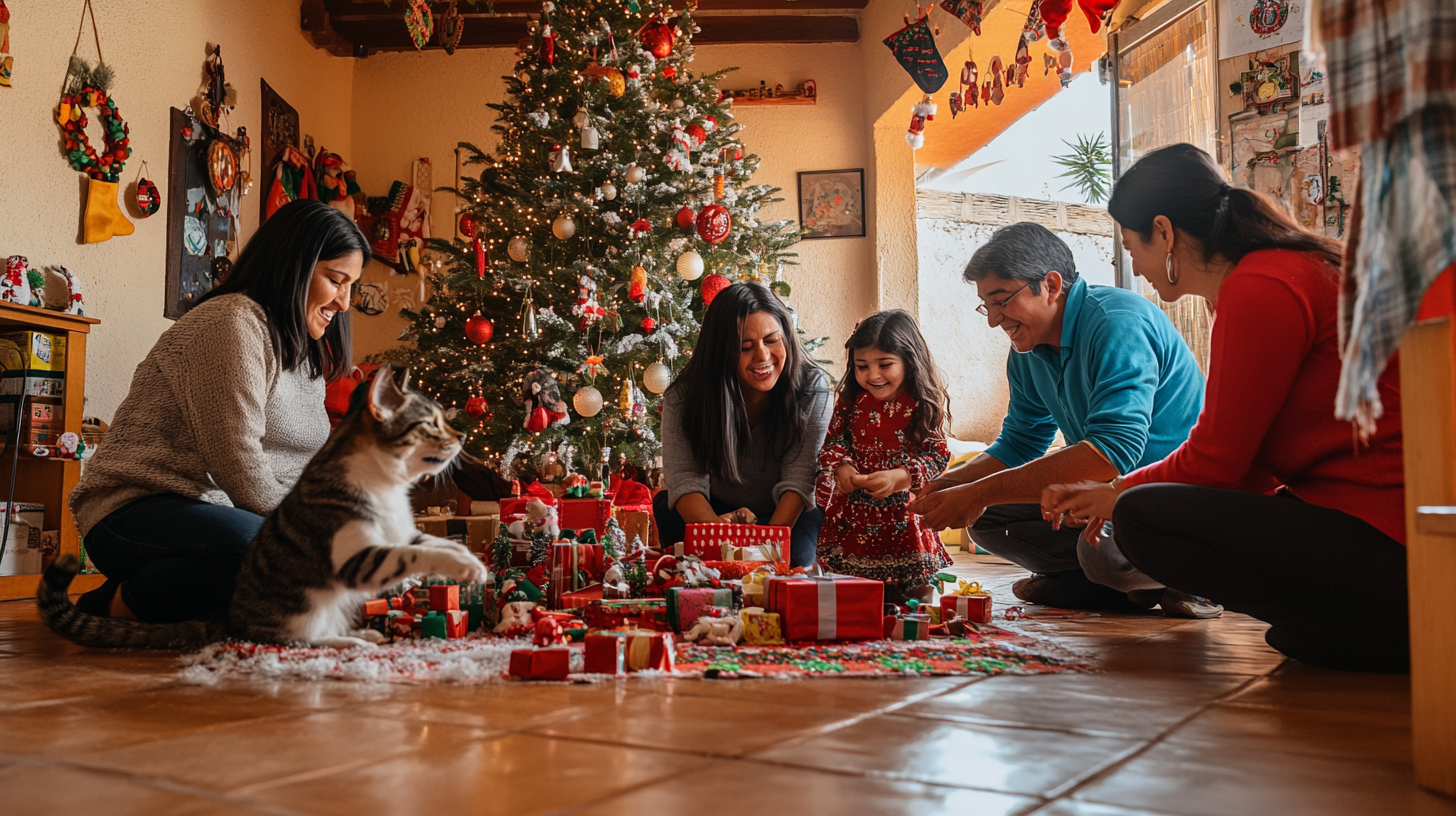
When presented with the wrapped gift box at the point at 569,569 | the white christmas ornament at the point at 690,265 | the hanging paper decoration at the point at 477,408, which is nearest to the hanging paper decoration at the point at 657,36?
the white christmas ornament at the point at 690,265

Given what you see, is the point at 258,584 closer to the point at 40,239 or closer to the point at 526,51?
the point at 40,239

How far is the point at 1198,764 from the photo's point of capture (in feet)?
3.20

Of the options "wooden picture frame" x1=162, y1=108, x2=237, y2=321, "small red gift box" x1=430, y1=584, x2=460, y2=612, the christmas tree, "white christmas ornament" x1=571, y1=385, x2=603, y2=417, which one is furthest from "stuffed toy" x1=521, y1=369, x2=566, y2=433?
"small red gift box" x1=430, y1=584, x2=460, y2=612


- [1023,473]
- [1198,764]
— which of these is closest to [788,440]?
[1023,473]

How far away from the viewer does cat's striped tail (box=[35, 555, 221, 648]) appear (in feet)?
6.16

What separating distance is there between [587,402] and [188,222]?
245 cm

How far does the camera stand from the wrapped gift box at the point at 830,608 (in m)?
1.81

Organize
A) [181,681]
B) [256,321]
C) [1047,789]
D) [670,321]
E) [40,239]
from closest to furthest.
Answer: [1047,789] < [181,681] < [256,321] < [40,239] < [670,321]

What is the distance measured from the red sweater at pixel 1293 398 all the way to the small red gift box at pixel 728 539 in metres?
1.05

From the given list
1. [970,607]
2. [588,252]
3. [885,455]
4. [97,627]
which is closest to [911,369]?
[885,455]

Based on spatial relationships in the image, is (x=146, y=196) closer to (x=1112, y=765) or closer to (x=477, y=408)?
(x=477, y=408)

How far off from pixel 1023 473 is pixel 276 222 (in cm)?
172

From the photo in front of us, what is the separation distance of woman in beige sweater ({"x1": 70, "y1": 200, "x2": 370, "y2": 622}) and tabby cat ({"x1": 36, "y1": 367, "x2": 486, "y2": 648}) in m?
0.19

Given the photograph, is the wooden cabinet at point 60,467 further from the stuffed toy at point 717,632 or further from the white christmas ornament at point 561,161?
the stuffed toy at point 717,632
